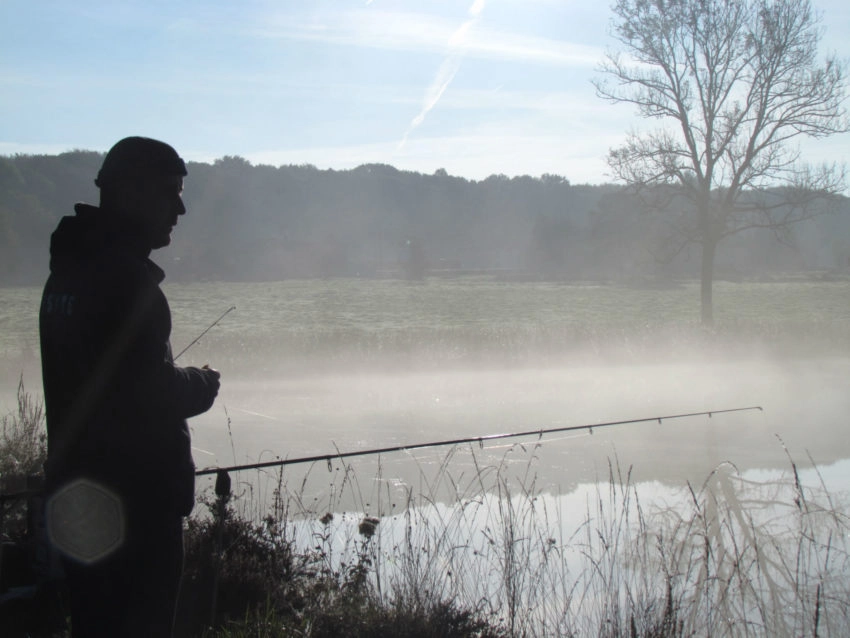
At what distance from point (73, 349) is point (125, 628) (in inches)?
35.7

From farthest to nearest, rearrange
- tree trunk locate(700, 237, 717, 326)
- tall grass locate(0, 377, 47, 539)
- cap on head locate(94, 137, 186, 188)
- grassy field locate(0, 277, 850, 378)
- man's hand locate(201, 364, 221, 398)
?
tree trunk locate(700, 237, 717, 326) < grassy field locate(0, 277, 850, 378) < tall grass locate(0, 377, 47, 539) < man's hand locate(201, 364, 221, 398) < cap on head locate(94, 137, 186, 188)

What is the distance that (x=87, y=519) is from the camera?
2.69 meters

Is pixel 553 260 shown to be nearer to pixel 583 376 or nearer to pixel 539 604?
pixel 583 376

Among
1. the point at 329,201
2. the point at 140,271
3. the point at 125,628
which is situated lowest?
the point at 125,628

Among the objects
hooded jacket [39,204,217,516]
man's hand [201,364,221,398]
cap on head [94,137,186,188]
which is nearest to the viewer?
hooded jacket [39,204,217,516]

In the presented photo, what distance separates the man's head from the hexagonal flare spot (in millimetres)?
855

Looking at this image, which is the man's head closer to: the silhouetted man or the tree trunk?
the silhouetted man

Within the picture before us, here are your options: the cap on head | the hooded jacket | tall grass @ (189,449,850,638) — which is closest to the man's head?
the cap on head

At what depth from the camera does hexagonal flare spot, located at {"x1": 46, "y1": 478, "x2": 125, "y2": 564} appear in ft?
8.82

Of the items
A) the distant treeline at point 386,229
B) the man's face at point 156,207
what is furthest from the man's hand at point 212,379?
the distant treeline at point 386,229

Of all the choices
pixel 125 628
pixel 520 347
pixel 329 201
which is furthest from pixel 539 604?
pixel 329 201

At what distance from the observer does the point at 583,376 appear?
1548 cm

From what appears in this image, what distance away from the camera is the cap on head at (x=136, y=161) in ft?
9.43

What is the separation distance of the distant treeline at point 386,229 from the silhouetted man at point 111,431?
1951 cm
